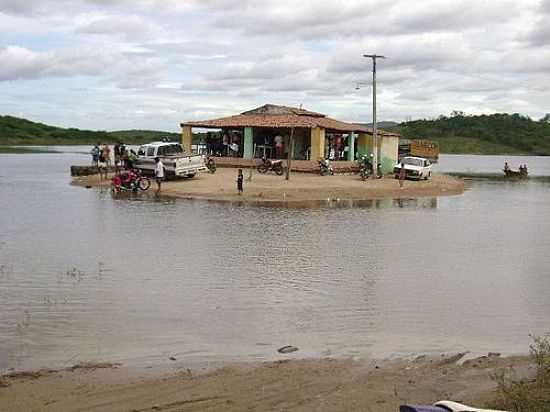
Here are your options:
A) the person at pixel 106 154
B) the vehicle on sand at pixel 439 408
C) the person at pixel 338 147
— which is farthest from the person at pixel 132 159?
the vehicle on sand at pixel 439 408

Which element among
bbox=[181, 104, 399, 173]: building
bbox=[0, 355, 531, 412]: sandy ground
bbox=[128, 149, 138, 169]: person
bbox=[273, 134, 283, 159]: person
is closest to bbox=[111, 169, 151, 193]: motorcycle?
bbox=[128, 149, 138, 169]: person

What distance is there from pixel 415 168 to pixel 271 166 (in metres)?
8.67

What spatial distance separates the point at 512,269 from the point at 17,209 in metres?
16.9

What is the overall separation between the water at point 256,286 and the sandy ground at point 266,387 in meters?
0.69

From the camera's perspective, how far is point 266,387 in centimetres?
753

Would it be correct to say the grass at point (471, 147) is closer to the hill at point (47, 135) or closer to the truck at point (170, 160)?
the hill at point (47, 135)

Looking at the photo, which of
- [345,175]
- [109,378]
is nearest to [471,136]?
[345,175]

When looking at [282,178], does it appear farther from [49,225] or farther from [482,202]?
[49,225]

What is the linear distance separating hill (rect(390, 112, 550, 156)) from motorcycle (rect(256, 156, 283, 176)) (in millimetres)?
92781

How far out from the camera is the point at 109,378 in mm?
7965

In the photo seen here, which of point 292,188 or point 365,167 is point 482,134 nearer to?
point 365,167

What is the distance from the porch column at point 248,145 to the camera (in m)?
44.1

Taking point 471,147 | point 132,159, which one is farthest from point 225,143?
point 471,147

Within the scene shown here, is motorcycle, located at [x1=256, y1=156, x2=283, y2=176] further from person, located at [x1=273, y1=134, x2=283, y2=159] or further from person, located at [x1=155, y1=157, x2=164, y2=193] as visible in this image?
person, located at [x1=155, y1=157, x2=164, y2=193]
